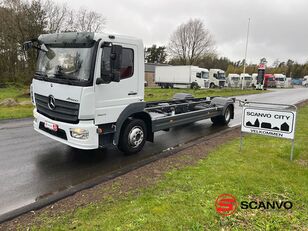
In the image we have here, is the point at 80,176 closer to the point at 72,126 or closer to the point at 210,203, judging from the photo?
the point at 72,126

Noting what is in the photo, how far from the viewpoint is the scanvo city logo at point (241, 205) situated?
348 centimetres

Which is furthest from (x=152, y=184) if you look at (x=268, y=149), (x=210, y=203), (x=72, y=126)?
(x=268, y=149)

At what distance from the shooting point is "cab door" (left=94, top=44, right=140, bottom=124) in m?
4.73

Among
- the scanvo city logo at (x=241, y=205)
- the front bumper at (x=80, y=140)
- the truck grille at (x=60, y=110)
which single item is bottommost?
the scanvo city logo at (x=241, y=205)

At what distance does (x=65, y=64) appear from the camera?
4867 millimetres

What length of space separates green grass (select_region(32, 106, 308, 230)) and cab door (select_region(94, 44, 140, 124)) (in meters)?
1.76

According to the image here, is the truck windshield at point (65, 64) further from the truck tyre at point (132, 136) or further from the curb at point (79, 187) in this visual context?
the curb at point (79, 187)

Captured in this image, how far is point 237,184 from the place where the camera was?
4.22 meters

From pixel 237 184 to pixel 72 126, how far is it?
3.30 meters

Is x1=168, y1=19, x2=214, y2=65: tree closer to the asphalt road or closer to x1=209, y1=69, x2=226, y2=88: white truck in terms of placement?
x1=209, y1=69, x2=226, y2=88: white truck

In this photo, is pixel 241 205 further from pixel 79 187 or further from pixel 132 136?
pixel 132 136

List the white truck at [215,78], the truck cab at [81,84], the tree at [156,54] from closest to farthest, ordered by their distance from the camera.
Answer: the truck cab at [81,84]
the white truck at [215,78]
the tree at [156,54]

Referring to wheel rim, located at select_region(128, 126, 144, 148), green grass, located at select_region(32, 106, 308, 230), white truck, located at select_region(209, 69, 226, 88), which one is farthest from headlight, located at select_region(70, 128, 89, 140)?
white truck, located at select_region(209, 69, 226, 88)

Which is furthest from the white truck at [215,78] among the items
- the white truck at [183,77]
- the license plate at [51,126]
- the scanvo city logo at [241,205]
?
the scanvo city logo at [241,205]
